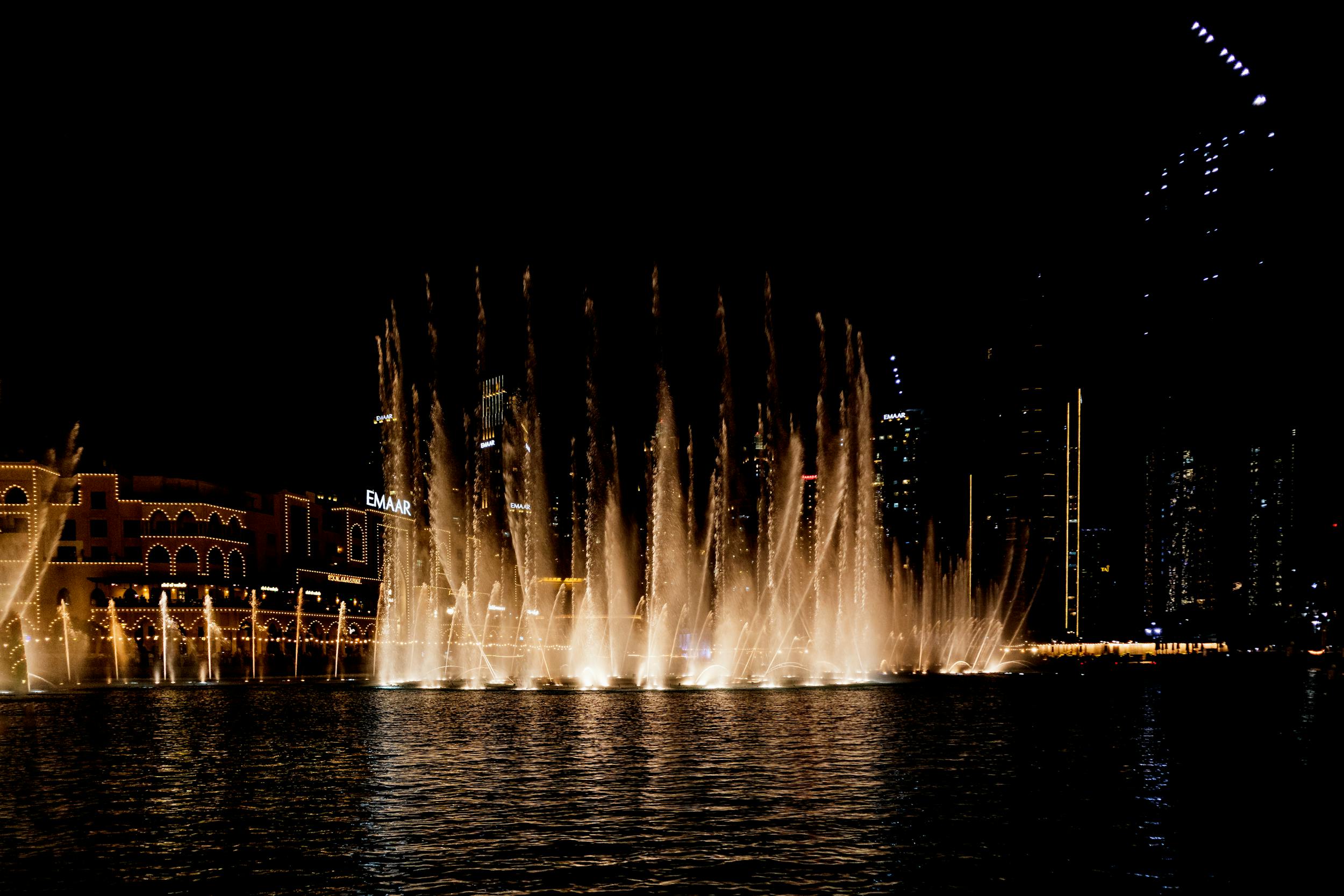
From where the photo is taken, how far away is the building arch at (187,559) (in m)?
86.2

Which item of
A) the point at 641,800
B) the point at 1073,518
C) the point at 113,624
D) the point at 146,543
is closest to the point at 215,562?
the point at 146,543

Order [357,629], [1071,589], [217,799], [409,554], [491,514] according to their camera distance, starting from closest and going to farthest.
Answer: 1. [217,799]
2. [357,629]
3. [409,554]
4. [491,514]
5. [1071,589]

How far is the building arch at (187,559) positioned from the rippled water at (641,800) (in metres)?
60.6

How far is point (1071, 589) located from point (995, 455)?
2256 centimetres

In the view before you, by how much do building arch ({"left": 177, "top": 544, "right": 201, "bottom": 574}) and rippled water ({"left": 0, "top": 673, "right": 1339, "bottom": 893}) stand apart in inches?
2387

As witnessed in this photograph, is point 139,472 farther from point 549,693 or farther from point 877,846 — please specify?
point 877,846

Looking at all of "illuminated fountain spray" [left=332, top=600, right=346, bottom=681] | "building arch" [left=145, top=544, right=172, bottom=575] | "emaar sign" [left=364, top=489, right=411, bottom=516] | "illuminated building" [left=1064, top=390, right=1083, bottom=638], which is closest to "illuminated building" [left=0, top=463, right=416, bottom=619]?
"building arch" [left=145, top=544, right=172, bottom=575]

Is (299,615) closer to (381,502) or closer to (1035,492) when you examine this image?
(381,502)

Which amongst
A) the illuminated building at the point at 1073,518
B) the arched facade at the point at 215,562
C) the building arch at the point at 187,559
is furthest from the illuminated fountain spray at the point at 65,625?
the illuminated building at the point at 1073,518

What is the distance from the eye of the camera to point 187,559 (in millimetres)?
86562

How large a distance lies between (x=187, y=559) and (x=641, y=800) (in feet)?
258

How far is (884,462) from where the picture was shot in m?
196

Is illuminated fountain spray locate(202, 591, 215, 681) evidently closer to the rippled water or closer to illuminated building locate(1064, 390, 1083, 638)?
the rippled water

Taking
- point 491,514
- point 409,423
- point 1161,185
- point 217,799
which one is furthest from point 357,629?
point 217,799
